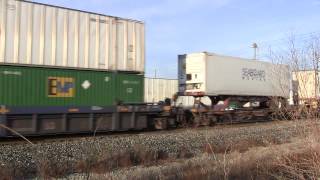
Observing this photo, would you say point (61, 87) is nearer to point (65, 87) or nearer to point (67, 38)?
point (65, 87)

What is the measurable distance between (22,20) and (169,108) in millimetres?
7628

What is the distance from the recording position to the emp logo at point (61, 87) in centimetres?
1647

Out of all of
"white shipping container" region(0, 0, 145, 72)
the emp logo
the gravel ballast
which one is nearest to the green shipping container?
the emp logo

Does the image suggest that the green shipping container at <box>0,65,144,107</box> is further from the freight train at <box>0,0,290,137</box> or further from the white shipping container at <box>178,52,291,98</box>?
the white shipping container at <box>178,52,291,98</box>

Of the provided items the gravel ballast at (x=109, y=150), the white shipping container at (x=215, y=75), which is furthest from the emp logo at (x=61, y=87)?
the white shipping container at (x=215, y=75)

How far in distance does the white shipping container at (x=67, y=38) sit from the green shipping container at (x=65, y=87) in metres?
0.29

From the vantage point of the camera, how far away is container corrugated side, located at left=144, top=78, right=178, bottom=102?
4205 cm

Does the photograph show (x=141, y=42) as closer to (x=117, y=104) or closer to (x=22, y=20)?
(x=117, y=104)

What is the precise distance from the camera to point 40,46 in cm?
1612

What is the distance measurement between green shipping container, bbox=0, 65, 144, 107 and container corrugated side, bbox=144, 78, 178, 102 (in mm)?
22681

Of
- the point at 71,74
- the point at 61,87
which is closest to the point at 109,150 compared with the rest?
the point at 61,87

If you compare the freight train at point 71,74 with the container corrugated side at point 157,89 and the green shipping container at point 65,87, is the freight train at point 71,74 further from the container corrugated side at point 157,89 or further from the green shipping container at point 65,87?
the container corrugated side at point 157,89

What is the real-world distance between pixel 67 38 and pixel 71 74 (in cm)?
129

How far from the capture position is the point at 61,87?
16.7m
